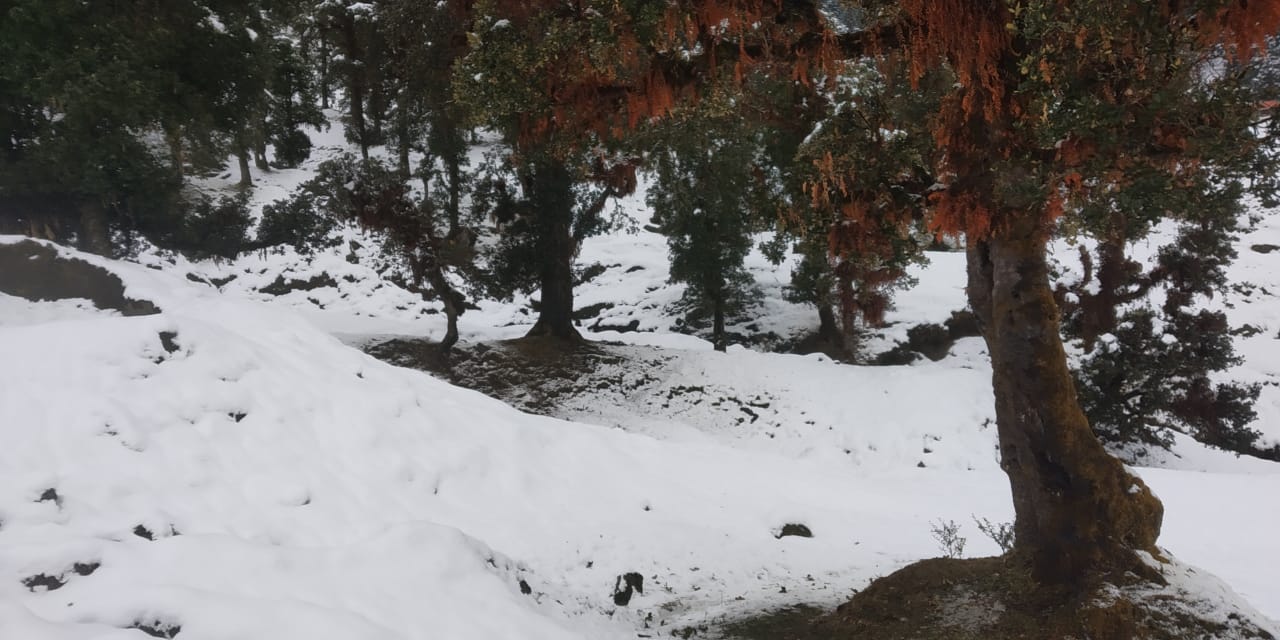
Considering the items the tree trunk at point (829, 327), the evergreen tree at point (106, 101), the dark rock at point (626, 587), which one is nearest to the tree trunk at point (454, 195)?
the evergreen tree at point (106, 101)

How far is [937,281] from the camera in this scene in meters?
26.9

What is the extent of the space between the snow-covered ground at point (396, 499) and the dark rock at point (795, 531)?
174 mm

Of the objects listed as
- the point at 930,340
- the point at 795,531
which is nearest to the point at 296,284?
the point at 795,531

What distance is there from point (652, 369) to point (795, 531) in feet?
30.0

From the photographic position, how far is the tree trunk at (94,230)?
13422 millimetres

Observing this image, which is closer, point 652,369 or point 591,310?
point 652,369

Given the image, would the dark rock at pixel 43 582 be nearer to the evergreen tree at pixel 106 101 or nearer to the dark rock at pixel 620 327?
the evergreen tree at pixel 106 101

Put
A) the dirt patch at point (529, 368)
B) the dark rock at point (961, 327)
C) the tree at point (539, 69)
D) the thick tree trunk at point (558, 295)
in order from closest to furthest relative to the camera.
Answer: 1. the tree at point (539, 69)
2. the dirt patch at point (529, 368)
3. the thick tree trunk at point (558, 295)
4. the dark rock at point (961, 327)

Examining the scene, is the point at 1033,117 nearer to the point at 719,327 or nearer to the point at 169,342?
the point at 169,342

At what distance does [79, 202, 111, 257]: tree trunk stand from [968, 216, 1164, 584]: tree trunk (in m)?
16.1

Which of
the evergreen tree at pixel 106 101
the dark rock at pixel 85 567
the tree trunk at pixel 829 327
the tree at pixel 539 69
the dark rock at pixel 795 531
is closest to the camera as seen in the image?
the dark rock at pixel 85 567

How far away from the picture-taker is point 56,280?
34.7ft

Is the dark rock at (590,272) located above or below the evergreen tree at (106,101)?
below

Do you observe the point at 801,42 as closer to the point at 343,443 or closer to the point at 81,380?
the point at 343,443
